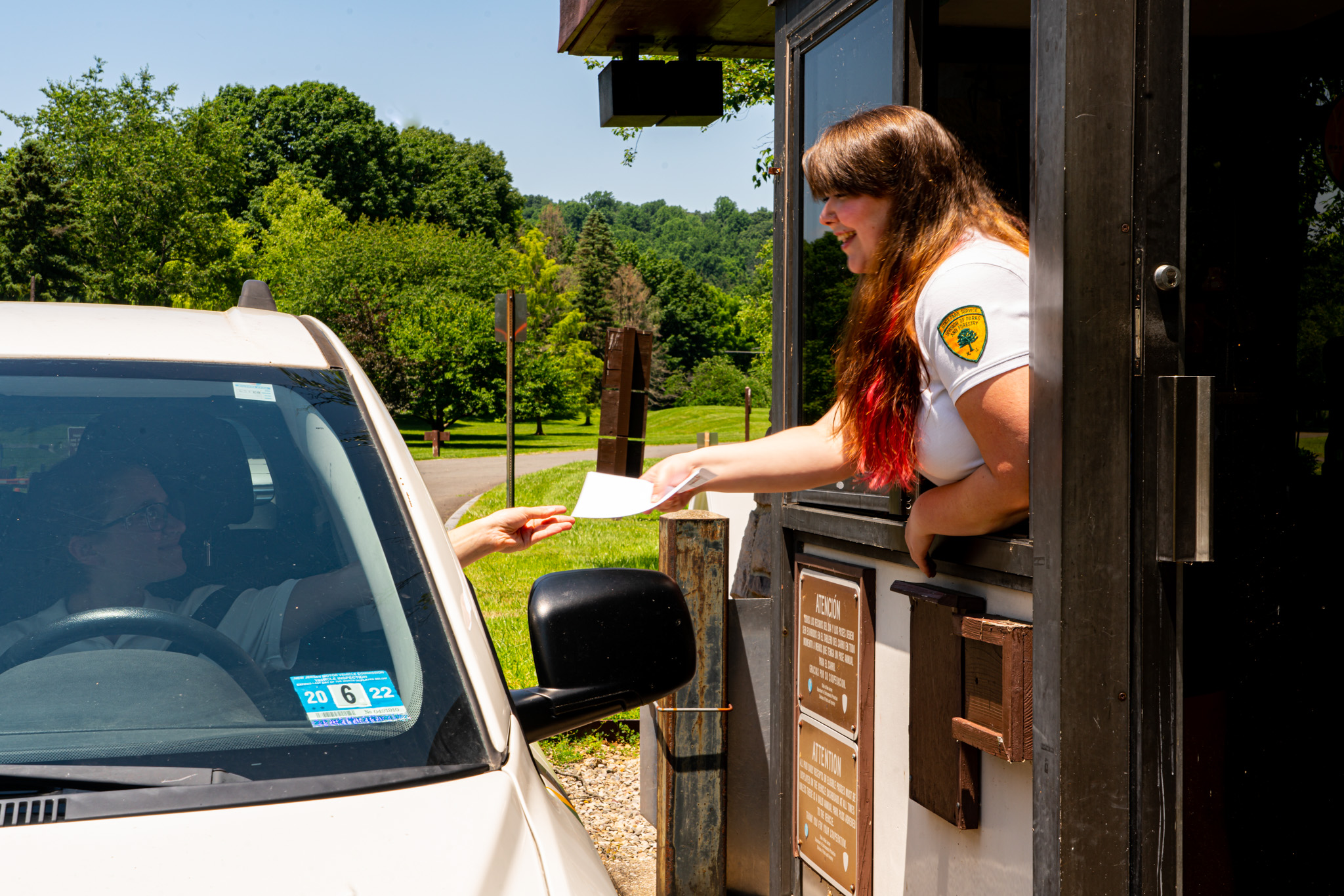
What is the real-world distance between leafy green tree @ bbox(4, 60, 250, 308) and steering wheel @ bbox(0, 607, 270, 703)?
166ft

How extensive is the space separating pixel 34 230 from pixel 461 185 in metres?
33.8

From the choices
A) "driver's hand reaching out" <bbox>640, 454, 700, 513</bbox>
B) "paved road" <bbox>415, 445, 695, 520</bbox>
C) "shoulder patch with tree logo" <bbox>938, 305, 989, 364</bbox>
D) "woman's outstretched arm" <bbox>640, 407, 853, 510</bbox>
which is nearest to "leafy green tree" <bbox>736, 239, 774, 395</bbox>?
"paved road" <bbox>415, 445, 695, 520</bbox>

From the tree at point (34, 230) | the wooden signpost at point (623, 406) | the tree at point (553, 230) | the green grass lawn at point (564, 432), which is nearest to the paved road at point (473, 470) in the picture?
the green grass lawn at point (564, 432)

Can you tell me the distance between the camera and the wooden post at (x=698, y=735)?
4.01 meters

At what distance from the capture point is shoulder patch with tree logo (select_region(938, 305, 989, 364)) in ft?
6.68

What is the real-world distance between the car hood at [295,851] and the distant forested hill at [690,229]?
4914 inches

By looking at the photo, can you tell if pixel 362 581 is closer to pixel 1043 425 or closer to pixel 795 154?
pixel 1043 425

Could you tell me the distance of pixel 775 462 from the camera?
2.42 m

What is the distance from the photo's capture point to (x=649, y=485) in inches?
90.4

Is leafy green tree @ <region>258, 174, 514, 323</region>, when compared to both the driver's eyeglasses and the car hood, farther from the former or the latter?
the car hood

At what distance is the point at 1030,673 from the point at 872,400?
2.03 ft

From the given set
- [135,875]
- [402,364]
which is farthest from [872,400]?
[402,364]

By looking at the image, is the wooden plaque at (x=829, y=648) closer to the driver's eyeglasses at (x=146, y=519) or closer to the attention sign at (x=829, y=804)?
the attention sign at (x=829, y=804)

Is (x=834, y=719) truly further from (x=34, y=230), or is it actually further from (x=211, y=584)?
(x=34, y=230)
